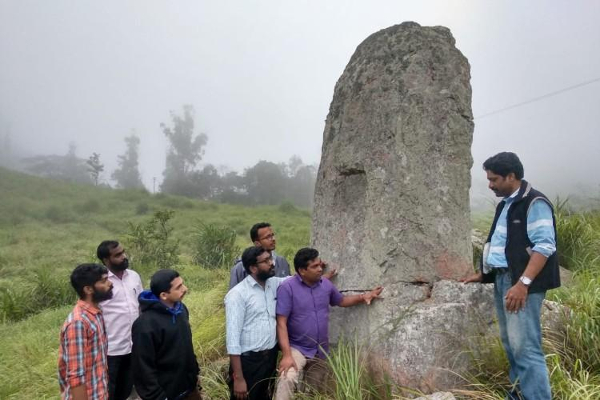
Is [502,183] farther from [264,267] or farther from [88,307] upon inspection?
[88,307]

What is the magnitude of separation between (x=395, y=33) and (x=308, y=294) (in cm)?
209

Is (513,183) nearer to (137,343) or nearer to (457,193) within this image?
(457,193)

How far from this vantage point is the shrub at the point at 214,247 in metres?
10.8

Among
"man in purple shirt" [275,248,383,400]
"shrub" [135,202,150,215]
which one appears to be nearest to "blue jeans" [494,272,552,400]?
"man in purple shirt" [275,248,383,400]

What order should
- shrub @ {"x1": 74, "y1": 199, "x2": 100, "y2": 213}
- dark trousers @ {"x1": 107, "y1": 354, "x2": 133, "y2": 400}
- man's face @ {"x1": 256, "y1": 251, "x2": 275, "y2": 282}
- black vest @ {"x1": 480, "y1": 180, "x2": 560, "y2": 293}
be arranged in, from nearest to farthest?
1. black vest @ {"x1": 480, "y1": 180, "x2": 560, "y2": 293}
2. man's face @ {"x1": 256, "y1": 251, "x2": 275, "y2": 282}
3. dark trousers @ {"x1": 107, "y1": 354, "x2": 133, "y2": 400}
4. shrub @ {"x1": 74, "y1": 199, "x2": 100, "y2": 213}

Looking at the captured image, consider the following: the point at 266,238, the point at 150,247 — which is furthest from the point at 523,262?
the point at 150,247

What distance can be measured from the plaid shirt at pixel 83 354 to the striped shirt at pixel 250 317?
2.46ft

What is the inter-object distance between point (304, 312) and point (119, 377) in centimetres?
137

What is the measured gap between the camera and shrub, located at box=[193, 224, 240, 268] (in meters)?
10.8

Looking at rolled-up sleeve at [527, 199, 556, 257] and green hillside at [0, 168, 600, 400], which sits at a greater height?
rolled-up sleeve at [527, 199, 556, 257]

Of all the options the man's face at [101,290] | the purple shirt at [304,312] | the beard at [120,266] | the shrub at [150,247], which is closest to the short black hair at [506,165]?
the purple shirt at [304,312]

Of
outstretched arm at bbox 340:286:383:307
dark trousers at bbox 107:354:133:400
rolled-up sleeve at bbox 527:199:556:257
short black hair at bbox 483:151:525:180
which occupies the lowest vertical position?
dark trousers at bbox 107:354:133:400

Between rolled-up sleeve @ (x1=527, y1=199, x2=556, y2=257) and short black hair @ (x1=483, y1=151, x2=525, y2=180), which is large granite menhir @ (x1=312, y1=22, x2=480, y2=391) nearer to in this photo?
short black hair @ (x1=483, y1=151, x2=525, y2=180)

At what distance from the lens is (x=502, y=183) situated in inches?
113
